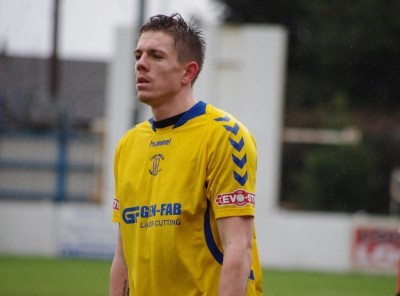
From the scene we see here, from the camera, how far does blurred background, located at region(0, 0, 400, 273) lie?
75.4ft

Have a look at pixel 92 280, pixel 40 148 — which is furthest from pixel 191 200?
pixel 40 148

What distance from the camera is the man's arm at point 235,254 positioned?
4395 millimetres

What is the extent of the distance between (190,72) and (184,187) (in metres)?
0.48

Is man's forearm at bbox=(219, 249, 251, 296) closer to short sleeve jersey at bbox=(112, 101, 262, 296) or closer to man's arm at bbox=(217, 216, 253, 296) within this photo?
man's arm at bbox=(217, 216, 253, 296)

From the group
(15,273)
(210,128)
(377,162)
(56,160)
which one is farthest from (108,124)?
(210,128)

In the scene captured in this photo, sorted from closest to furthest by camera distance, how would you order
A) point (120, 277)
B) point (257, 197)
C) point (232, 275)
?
point (232, 275)
point (120, 277)
point (257, 197)

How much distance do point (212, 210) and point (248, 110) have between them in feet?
66.1

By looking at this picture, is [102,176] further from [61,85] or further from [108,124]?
[61,85]

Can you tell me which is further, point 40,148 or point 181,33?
point 40,148

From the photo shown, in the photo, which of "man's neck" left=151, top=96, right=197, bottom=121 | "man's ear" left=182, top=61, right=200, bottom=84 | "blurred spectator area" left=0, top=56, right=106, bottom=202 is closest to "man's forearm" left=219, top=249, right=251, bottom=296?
"man's neck" left=151, top=96, right=197, bottom=121

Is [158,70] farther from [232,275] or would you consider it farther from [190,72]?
[232,275]

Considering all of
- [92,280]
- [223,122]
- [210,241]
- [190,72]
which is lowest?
[92,280]

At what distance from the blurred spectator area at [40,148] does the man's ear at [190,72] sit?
20492mm

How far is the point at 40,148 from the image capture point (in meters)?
26.6
